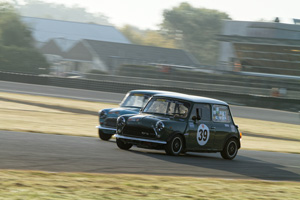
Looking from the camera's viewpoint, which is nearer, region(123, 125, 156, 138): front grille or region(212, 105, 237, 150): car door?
region(123, 125, 156, 138): front grille

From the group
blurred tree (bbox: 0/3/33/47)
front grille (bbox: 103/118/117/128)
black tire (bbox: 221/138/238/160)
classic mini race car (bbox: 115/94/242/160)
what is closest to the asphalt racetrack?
black tire (bbox: 221/138/238/160)

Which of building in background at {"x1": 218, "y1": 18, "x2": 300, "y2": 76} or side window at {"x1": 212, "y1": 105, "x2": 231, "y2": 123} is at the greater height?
building in background at {"x1": 218, "y1": 18, "x2": 300, "y2": 76}

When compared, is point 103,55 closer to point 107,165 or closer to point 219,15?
point 107,165

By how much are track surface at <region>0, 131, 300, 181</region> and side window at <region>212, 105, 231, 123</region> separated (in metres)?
0.89

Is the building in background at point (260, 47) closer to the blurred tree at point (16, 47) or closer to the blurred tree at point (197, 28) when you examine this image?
the blurred tree at point (16, 47)

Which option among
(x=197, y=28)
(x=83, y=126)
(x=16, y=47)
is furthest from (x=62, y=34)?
(x=83, y=126)

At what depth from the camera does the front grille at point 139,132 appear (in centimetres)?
1041

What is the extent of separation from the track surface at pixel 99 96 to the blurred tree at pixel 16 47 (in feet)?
51.9

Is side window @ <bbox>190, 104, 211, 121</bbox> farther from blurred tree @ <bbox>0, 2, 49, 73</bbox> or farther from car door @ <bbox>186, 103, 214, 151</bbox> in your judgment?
blurred tree @ <bbox>0, 2, 49, 73</bbox>

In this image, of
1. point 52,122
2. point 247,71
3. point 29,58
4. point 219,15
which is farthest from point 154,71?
point 219,15

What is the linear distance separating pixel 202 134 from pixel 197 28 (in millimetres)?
112539

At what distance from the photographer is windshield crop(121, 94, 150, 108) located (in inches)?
528

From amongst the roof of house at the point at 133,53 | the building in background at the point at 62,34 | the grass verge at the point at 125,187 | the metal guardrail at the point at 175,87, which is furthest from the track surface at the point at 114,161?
the building in background at the point at 62,34

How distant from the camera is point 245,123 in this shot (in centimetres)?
2597
